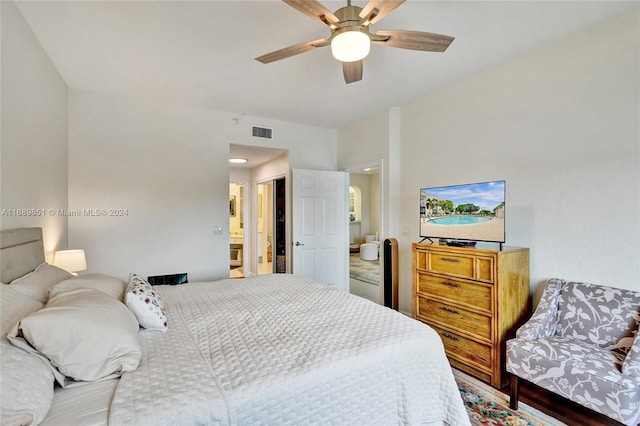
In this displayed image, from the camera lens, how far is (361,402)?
4.23ft

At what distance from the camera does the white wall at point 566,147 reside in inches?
80.4

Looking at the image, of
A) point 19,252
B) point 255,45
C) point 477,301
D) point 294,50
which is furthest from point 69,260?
point 477,301

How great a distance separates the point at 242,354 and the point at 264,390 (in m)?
0.26

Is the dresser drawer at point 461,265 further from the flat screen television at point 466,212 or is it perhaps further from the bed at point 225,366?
the bed at point 225,366

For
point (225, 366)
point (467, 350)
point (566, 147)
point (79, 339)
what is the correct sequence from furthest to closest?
point (467, 350), point (566, 147), point (225, 366), point (79, 339)

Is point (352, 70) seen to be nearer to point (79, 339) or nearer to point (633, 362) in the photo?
point (79, 339)

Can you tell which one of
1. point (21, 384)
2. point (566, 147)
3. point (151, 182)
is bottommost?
point (21, 384)

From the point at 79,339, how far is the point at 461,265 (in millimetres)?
2524

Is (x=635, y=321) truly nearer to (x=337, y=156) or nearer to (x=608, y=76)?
(x=608, y=76)

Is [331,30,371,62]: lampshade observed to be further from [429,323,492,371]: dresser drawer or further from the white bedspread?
[429,323,492,371]: dresser drawer

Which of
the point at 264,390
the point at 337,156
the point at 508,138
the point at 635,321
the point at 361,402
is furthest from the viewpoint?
the point at 337,156

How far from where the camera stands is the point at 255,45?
2.34 metres

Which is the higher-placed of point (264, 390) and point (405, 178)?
point (405, 178)

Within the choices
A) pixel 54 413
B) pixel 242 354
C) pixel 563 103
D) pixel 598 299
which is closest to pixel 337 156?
pixel 563 103
